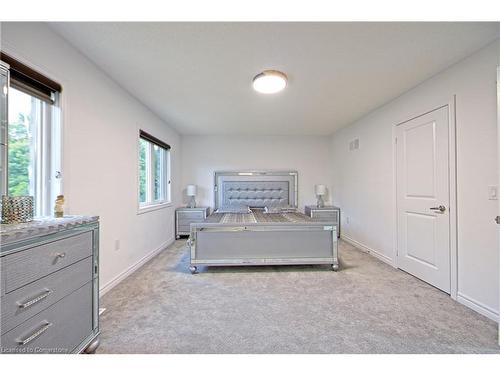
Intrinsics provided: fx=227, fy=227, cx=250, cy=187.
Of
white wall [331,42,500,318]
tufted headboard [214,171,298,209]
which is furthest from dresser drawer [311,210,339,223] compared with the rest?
white wall [331,42,500,318]

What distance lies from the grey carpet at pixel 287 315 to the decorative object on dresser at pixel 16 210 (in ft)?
3.21

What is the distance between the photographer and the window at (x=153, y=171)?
136 inches

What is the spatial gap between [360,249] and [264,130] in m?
2.84

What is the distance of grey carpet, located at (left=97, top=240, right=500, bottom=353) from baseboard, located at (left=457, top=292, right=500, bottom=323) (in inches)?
2.1

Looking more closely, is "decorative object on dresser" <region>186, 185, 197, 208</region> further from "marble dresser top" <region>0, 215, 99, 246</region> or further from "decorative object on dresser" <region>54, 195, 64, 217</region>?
"marble dresser top" <region>0, 215, 99, 246</region>

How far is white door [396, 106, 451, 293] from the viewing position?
7.49 ft

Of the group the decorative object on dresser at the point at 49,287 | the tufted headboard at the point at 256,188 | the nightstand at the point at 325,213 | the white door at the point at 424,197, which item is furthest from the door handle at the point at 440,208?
the decorative object on dresser at the point at 49,287

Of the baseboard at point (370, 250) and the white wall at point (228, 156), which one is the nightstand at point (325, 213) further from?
the white wall at point (228, 156)

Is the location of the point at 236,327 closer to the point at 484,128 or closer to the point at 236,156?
the point at 484,128

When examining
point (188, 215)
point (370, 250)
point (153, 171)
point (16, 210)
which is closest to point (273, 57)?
point (16, 210)

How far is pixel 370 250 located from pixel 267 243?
6.15ft

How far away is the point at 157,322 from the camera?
1.79 m

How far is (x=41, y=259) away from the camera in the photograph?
107 centimetres
